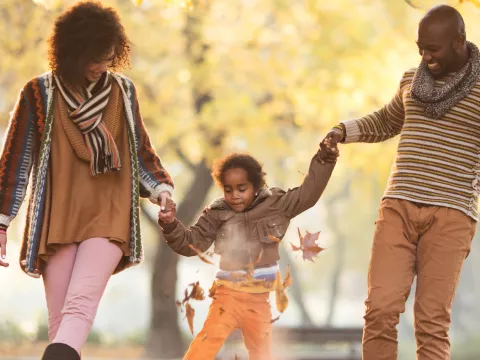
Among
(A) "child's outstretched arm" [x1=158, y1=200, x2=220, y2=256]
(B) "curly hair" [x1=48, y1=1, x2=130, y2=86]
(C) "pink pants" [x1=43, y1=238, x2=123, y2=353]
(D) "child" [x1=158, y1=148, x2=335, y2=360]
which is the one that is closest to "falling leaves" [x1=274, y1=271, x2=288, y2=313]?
(D) "child" [x1=158, y1=148, x2=335, y2=360]

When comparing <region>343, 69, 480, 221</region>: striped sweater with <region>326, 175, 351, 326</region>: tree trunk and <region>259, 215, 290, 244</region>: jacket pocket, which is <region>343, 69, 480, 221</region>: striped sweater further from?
<region>326, 175, 351, 326</region>: tree trunk

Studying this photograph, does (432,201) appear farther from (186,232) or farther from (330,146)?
(186,232)

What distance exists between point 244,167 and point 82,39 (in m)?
1.26

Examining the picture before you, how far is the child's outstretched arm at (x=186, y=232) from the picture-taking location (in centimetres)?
503

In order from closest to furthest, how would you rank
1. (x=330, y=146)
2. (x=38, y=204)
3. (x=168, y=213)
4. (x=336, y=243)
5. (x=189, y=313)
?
(x=38, y=204) < (x=168, y=213) < (x=330, y=146) < (x=189, y=313) < (x=336, y=243)

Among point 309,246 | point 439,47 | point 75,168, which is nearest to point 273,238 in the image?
point 309,246

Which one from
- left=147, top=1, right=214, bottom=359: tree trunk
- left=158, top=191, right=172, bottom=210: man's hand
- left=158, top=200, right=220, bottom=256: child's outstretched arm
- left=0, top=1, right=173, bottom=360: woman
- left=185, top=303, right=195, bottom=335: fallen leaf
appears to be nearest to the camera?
left=0, top=1, right=173, bottom=360: woman

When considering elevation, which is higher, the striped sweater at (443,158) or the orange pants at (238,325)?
the striped sweater at (443,158)

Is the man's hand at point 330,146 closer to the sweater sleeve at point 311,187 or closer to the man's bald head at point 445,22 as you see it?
the sweater sleeve at point 311,187

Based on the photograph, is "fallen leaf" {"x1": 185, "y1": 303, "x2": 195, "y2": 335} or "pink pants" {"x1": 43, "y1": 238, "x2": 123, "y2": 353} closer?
"pink pants" {"x1": 43, "y1": 238, "x2": 123, "y2": 353}

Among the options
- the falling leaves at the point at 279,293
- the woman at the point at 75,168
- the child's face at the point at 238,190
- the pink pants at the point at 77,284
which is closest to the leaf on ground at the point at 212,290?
the falling leaves at the point at 279,293

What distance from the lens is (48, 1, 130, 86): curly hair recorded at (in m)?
4.53

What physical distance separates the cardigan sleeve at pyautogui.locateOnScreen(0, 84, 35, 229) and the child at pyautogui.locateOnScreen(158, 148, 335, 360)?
31.4 inches

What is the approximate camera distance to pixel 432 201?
479 cm
